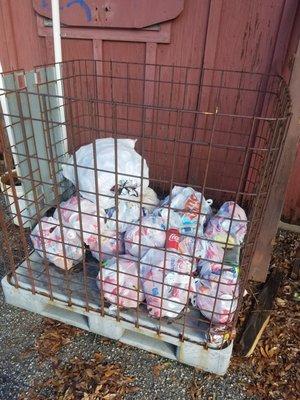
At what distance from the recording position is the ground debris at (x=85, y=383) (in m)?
1.53

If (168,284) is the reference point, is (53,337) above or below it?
below

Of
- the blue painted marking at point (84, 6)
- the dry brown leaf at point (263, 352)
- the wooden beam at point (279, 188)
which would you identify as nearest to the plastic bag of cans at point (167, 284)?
the dry brown leaf at point (263, 352)

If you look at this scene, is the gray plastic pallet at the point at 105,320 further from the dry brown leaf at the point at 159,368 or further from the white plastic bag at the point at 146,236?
the white plastic bag at the point at 146,236

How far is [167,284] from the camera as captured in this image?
1466 mm

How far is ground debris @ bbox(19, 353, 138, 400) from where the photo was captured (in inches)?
60.3

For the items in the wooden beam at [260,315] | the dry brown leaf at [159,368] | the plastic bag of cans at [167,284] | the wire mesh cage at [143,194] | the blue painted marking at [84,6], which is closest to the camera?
the wire mesh cage at [143,194]

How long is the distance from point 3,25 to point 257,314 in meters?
2.86

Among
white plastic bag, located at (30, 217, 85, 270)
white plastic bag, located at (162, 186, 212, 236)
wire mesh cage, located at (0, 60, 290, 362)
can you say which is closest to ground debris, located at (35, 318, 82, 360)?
wire mesh cage, located at (0, 60, 290, 362)

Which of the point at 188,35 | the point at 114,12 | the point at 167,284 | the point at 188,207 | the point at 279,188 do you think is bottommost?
the point at 167,284

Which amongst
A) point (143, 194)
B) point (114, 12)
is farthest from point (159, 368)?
point (114, 12)

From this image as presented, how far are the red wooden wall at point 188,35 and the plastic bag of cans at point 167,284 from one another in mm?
1365

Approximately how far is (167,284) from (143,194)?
766 millimetres

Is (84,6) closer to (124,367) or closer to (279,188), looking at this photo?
(279,188)

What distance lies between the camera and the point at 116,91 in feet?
8.52
